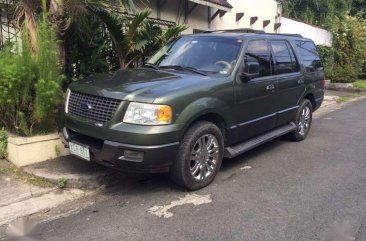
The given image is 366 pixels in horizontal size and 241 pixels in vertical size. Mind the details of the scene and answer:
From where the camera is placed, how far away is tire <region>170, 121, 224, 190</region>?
188 inches

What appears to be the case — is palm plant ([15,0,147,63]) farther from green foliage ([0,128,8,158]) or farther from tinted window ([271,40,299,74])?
tinted window ([271,40,299,74])

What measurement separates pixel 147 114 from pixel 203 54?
5.69 feet

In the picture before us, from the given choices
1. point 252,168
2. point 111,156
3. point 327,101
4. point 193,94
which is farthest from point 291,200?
point 327,101

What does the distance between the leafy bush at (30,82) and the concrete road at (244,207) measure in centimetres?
145

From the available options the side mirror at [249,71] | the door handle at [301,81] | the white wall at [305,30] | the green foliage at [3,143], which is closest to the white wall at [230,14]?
the white wall at [305,30]

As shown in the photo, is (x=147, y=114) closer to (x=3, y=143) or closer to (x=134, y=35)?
(x=3, y=143)

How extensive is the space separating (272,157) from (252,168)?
2.44 ft

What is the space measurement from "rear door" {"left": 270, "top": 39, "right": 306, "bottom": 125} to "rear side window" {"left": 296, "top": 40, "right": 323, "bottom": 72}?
365mm

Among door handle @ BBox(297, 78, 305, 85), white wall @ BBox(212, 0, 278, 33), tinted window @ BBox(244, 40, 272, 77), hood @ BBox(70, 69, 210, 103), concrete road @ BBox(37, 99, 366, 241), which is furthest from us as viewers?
white wall @ BBox(212, 0, 278, 33)

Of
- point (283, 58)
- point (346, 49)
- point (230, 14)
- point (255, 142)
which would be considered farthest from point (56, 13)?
point (346, 49)

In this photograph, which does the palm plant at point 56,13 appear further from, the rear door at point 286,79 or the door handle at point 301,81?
the door handle at point 301,81

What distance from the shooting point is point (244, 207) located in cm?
462

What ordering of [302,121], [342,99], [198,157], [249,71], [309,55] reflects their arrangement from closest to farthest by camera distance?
1. [198,157]
2. [249,71]
3. [302,121]
4. [309,55]
5. [342,99]

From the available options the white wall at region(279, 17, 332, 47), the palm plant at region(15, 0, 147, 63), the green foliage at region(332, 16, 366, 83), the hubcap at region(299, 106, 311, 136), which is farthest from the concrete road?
the white wall at region(279, 17, 332, 47)
